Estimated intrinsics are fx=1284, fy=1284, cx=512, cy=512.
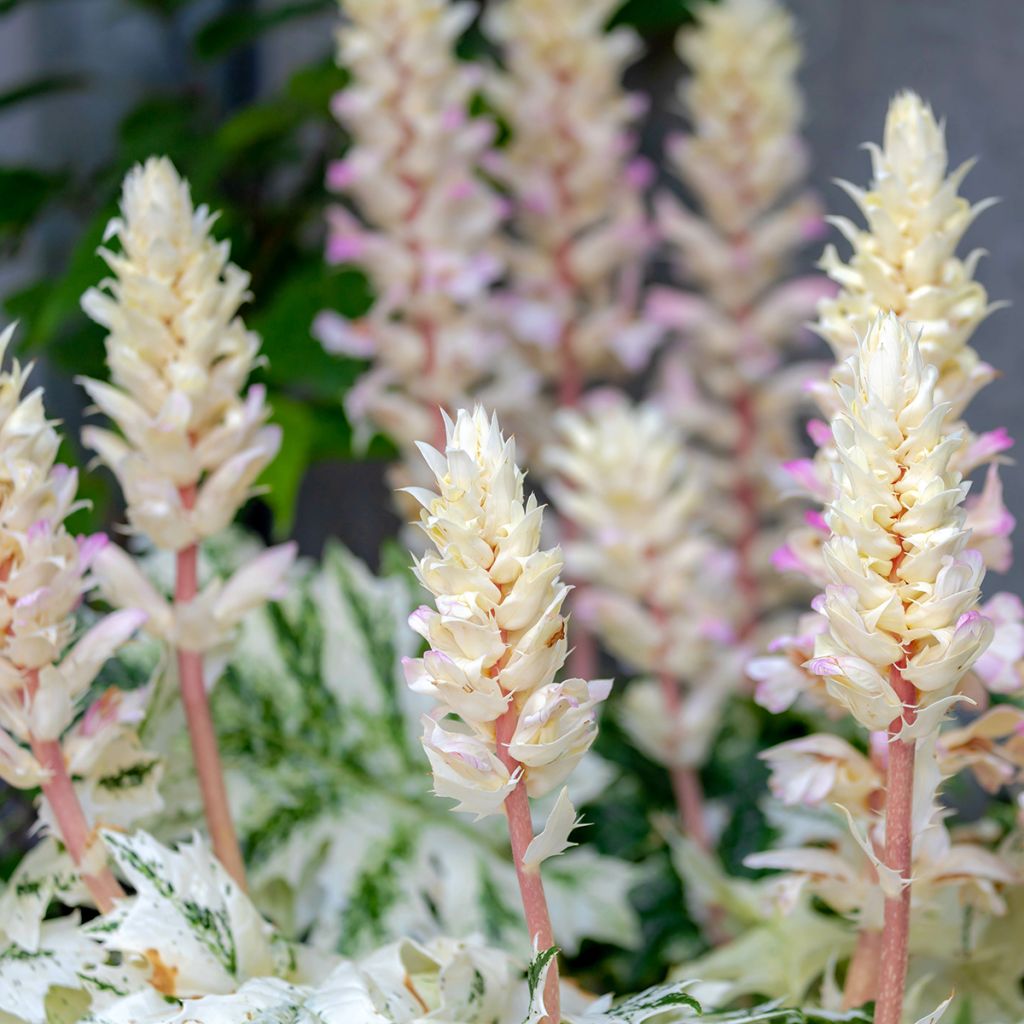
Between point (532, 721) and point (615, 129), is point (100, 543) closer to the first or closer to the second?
point (532, 721)

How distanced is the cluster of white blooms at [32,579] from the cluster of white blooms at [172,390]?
4 centimetres

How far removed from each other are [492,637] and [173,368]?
17 cm

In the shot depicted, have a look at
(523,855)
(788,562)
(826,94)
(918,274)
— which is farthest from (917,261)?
(826,94)

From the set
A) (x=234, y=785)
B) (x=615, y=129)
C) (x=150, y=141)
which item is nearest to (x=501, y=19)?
(x=615, y=129)

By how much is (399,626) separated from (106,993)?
0.30 m

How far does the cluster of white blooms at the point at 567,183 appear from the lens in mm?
858

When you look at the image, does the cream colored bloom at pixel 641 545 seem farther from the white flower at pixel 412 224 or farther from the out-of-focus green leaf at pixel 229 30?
the out-of-focus green leaf at pixel 229 30

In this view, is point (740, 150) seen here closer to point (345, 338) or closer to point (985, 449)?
point (345, 338)

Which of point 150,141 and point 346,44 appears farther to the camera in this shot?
point 150,141

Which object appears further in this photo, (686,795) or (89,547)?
(686,795)

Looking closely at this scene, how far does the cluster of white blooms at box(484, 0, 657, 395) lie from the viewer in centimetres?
86

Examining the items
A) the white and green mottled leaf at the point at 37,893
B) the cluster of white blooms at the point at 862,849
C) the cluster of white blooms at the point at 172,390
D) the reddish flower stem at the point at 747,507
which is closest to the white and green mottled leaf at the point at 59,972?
the white and green mottled leaf at the point at 37,893

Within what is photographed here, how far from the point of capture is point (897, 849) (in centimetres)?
34

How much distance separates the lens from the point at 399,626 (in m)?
0.70
